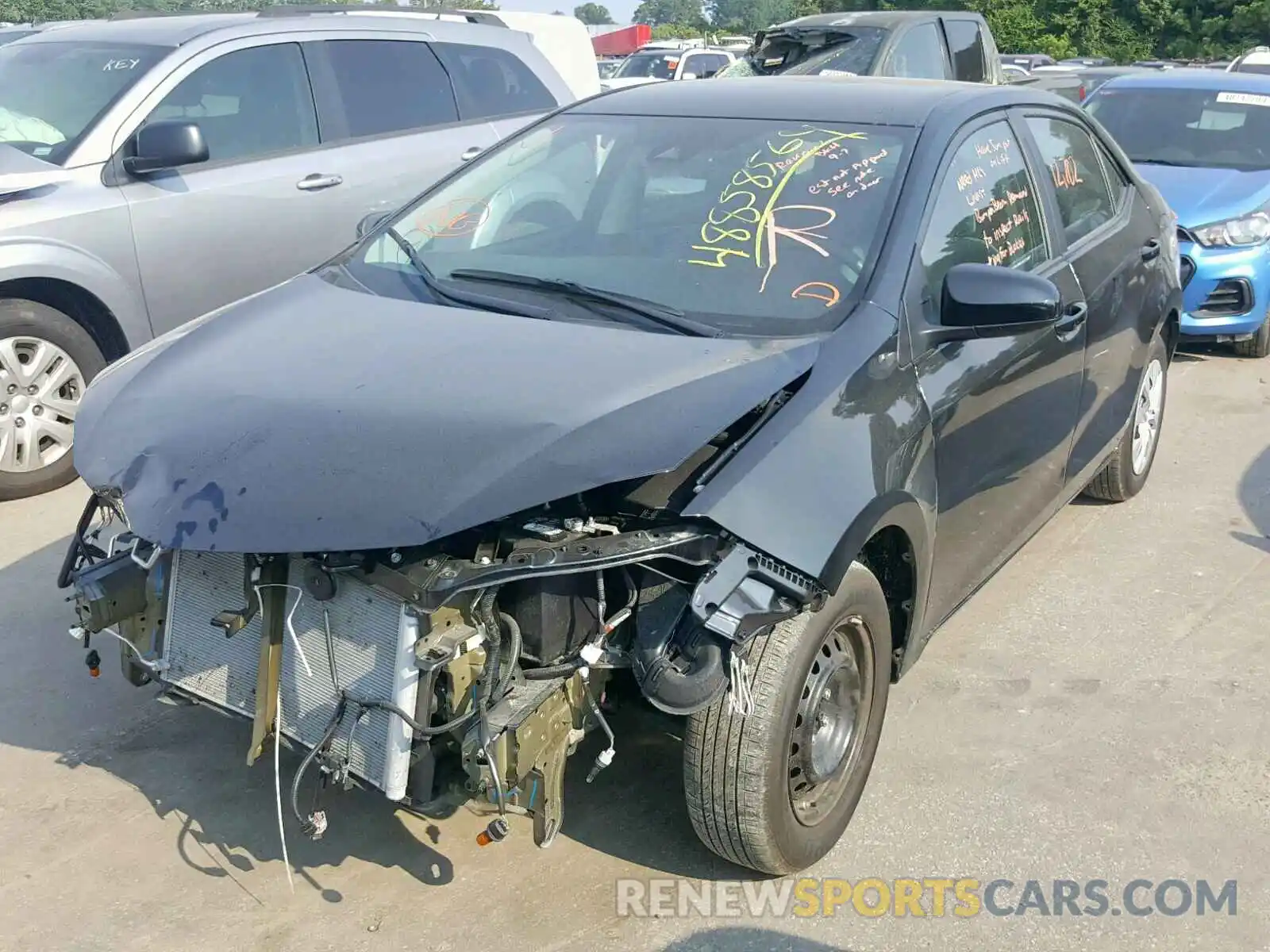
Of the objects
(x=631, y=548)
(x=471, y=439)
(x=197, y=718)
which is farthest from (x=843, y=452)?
(x=197, y=718)

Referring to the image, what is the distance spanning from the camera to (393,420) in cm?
274

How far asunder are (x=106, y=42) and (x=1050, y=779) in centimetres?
531

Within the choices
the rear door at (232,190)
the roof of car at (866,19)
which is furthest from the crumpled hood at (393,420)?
the roof of car at (866,19)

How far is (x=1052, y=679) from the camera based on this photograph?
4.00m

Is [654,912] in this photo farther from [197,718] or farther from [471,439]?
[197,718]

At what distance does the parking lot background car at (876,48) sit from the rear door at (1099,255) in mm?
5468

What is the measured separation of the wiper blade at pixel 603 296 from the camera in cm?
315

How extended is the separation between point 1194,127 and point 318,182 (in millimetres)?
5994

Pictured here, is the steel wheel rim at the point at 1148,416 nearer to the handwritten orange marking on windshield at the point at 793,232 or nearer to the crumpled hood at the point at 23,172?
the handwritten orange marking on windshield at the point at 793,232

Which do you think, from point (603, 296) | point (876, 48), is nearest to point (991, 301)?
point (603, 296)

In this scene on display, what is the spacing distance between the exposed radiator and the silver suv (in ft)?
9.12

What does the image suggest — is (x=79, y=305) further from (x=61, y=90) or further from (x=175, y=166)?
(x=61, y=90)

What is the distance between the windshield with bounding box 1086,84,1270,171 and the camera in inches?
327

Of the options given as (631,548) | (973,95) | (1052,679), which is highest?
(973,95)
